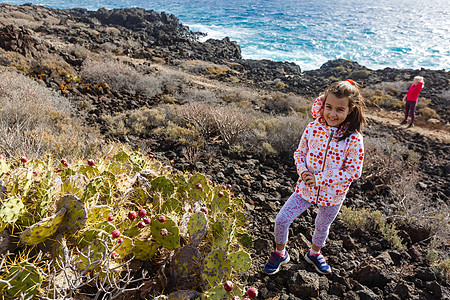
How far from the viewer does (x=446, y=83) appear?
1862 cm

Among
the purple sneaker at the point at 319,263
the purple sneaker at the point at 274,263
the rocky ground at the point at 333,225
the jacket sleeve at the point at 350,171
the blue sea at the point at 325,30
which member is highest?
the blue sea at the point at 325,30

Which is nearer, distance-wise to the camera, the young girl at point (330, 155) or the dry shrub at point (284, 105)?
the young girl at point (330, 155)

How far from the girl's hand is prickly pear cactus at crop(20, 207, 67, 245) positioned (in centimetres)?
184

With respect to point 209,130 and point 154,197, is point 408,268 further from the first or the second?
point 209,130

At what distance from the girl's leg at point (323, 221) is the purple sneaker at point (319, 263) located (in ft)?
0.28

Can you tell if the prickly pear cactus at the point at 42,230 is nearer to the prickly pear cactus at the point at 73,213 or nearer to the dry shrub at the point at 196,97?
the prickly pear cactus at the point at 73,213

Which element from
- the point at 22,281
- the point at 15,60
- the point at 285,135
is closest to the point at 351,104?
the point at 22,281

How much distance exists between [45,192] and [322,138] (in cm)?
218

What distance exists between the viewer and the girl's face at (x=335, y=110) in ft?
6.98

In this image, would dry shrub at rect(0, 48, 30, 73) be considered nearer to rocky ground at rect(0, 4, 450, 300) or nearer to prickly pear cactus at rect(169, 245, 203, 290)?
rocky ground at rect(0, 4, 450, 300)

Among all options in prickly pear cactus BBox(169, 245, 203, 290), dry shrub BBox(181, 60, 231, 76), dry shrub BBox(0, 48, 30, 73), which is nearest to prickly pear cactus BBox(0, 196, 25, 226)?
prickly pear cactus BBox(169, 245, 203, 290)

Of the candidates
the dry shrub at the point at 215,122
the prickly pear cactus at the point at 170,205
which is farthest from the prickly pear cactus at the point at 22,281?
the dry shrub at the point at 215,122

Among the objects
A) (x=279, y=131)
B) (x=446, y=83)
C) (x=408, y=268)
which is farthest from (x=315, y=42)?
(x=408, y=268)

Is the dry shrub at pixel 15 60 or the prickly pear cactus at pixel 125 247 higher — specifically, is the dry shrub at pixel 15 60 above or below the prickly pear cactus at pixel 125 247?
above
